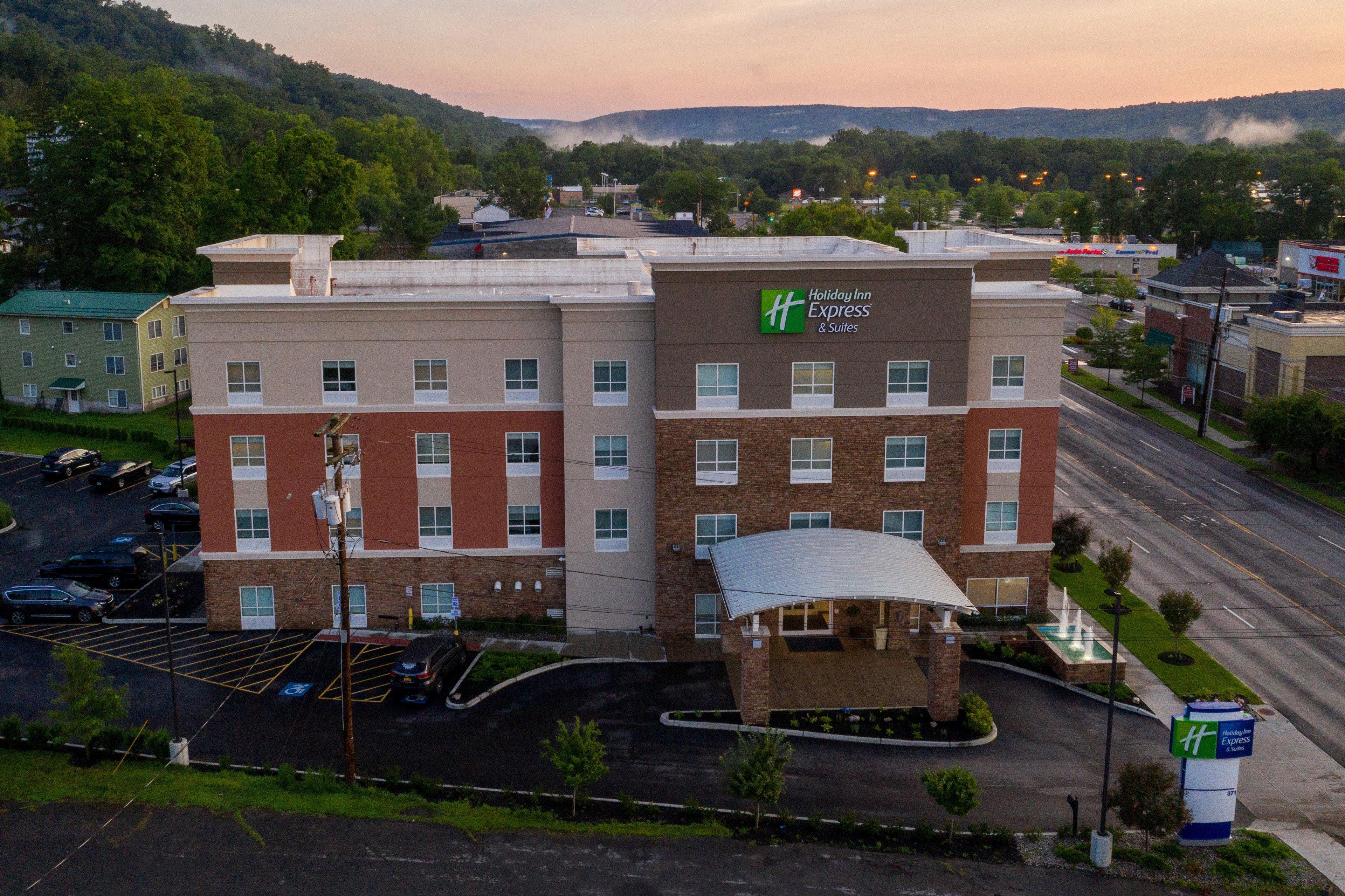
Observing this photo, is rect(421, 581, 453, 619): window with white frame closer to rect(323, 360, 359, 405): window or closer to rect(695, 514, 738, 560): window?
rect(323, 360, 359, 405): window

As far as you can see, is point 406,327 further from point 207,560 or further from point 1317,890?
point 1317,890

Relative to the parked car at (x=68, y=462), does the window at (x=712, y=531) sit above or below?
above

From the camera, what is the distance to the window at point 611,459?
43312 mm

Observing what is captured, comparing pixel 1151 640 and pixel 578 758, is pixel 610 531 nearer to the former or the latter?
pixel 578 758

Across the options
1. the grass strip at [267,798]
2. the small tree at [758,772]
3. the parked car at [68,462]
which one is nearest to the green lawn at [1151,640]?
the small tree at [758,772]

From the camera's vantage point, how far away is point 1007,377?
1734 inches

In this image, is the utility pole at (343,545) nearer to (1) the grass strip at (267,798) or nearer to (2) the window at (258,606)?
(1) the grass strip at (267,798)

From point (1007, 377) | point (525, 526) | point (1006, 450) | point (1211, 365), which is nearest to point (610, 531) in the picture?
point (525, 526)

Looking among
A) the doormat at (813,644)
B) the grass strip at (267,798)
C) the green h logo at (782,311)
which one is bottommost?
the grass strip at (267,798)

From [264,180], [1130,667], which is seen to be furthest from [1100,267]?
[1130,667]

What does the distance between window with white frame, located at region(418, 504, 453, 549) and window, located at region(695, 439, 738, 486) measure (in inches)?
392

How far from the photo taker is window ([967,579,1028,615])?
149 ft

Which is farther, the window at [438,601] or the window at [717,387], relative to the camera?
the window at [438,601]

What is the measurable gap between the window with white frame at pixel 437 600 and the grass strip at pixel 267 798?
11854 mm
